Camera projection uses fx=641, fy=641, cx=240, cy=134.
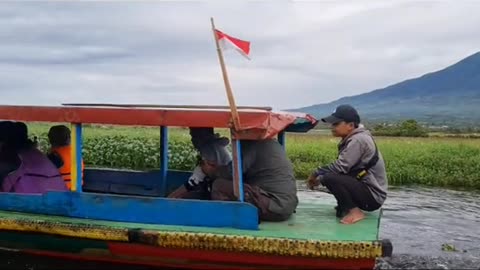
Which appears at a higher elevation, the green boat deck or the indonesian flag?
the indonesian flag

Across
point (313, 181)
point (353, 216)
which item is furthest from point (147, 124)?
point (353, 216)

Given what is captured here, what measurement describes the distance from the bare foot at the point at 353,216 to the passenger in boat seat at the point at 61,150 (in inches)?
124

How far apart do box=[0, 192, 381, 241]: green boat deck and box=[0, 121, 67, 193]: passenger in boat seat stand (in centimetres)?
36

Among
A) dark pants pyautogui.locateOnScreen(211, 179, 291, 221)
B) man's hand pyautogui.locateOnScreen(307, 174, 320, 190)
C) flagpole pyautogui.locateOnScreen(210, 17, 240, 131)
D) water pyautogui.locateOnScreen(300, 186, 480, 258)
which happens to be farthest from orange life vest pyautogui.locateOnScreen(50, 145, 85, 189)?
water pyautogui.locateOnScreen(300, 186, 480, 258)

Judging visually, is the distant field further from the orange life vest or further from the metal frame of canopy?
the metal frame of canopy

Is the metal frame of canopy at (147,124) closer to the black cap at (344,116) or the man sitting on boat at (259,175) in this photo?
the man sitting on boat at (259,175)

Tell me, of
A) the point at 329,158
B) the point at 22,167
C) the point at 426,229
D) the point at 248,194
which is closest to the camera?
the point at 248,194

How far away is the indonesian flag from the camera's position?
19.6 ft

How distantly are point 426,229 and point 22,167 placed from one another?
6318mm

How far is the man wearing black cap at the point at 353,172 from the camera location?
6527 mm

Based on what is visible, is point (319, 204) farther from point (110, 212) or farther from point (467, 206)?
point (467, 206)

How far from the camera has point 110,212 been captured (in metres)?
6.35

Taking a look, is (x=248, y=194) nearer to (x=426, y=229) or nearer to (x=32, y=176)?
(x=32, y=176)

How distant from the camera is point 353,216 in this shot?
658 cm
